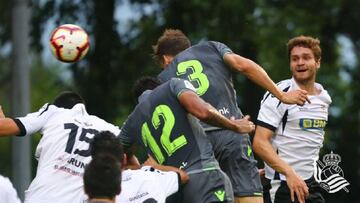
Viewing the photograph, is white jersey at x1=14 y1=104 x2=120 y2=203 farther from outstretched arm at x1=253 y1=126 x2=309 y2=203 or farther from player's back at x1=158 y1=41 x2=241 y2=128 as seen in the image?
outstretched arm at x1=253 y1=126 x2=309 y2=203

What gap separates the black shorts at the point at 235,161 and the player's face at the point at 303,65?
3.22 feet

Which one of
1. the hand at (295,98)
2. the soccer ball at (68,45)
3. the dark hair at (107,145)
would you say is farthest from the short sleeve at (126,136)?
the soccer ball at (68,45)

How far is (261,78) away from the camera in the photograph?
8547 mm

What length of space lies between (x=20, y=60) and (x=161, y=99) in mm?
9842

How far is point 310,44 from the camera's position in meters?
9.56

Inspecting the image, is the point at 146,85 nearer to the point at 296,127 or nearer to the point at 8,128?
the point at 8,128

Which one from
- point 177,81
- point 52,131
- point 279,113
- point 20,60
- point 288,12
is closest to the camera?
point 177,81

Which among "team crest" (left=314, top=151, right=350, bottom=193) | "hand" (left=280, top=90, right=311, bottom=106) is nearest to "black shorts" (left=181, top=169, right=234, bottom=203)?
"hand" (left=280, top=90, right=311, bottom=106)

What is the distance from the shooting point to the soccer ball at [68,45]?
34.2ft

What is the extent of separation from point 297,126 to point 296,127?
0.04 feet

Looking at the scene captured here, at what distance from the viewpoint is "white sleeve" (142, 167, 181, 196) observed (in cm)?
803

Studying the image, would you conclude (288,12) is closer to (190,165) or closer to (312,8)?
(312,8)

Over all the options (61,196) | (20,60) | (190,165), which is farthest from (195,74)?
(20,60)

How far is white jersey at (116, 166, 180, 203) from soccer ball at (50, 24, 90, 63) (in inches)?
103
